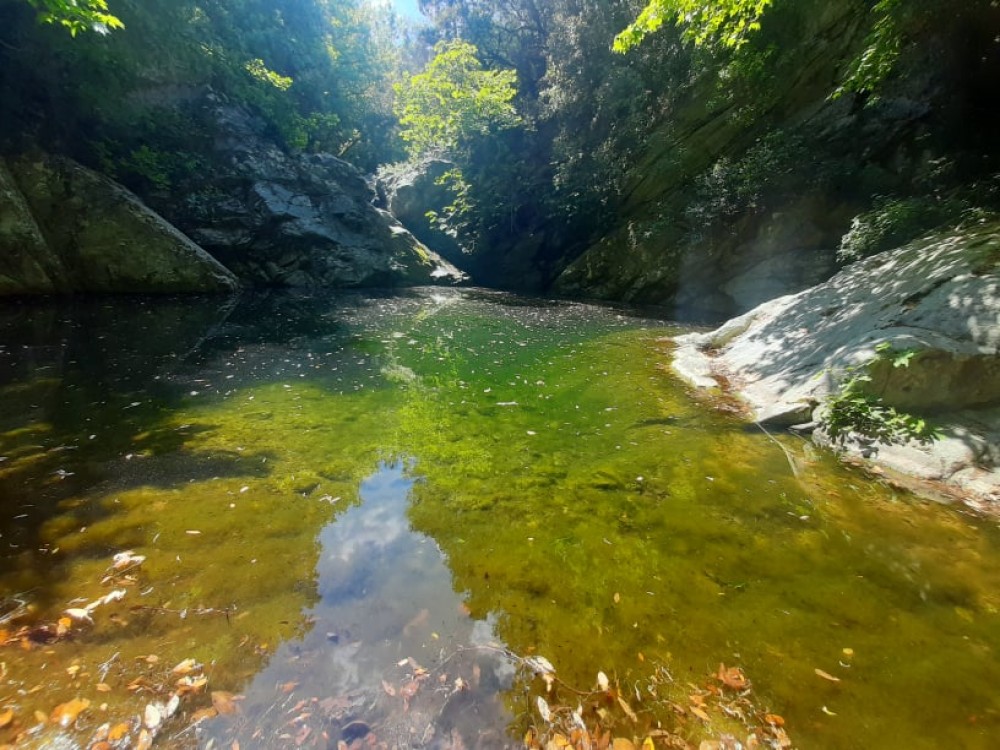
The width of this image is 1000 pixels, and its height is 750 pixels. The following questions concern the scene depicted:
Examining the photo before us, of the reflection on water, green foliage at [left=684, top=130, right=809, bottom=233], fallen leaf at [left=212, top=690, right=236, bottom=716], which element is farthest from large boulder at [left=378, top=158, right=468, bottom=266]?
fallen leaf at [left=212, top=690, right=236, bottom=716]

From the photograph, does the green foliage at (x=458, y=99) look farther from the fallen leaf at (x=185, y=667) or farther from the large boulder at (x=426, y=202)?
the fallen leaf at (x=185, y=667)

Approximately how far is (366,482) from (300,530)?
0.96m

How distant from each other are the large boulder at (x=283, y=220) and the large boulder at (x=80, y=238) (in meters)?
3.79

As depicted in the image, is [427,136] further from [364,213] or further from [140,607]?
[140,607]

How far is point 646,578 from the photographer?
3260 millimetres

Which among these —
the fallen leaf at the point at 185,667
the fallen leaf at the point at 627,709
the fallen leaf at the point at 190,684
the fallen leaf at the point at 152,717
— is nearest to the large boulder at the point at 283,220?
the fallen leaf at the point at 185,667

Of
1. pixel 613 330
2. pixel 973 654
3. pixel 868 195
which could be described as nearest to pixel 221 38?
pixel 613 330

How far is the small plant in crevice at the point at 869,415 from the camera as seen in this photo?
15.9ft

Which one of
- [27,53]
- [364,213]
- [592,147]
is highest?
[592,147]

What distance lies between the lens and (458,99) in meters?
26.8

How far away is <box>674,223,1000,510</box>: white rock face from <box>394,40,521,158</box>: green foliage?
78.1 ft

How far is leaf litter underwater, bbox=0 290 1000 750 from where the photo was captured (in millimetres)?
2283

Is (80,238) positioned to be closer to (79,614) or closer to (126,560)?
(126,560)

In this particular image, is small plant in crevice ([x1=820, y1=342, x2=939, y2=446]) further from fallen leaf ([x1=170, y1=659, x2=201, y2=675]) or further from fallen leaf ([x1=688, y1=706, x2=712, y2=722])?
fallen leaf ([x1=170, y1=659, x2=201, y2=675])
